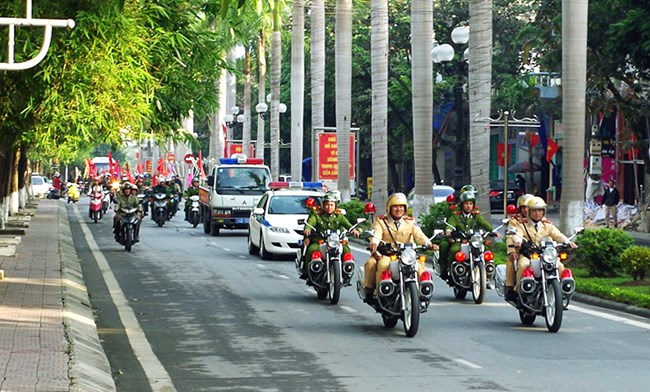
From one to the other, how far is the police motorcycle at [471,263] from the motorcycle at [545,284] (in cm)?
289

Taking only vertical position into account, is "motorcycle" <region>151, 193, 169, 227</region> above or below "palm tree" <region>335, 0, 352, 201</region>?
below

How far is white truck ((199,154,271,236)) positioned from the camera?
4078cm

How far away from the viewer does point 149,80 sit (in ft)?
71.1

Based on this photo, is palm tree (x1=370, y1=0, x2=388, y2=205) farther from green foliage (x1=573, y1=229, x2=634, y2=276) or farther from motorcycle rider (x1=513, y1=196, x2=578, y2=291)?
motorcycle rider (x1=513, y1=196, x2=578, y2=291)

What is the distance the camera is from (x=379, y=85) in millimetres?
39719

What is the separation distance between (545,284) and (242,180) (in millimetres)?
26165

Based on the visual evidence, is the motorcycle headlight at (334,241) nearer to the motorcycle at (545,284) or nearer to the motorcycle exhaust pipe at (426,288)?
the motorcycle at (545,284)

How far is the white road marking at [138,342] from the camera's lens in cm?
1219

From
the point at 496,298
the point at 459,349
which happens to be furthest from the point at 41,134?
the point at 459,349

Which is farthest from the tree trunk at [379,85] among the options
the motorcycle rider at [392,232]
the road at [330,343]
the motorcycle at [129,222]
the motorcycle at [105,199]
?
the motorcycle rider at [392,232]

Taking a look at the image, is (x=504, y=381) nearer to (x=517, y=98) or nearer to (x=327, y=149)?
(x=327, y=149)

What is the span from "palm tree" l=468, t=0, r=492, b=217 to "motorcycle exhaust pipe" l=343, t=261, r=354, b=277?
41.3ft

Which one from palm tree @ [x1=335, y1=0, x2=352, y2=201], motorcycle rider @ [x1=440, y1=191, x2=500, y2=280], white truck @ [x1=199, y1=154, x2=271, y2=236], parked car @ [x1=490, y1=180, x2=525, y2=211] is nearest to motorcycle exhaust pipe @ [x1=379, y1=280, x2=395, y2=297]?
motorcycle rider @ [x1=440, y1=191, x2=500, y2=280]

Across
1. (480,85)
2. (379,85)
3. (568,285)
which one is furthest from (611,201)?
(568,285)
